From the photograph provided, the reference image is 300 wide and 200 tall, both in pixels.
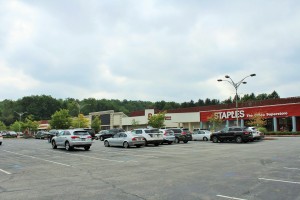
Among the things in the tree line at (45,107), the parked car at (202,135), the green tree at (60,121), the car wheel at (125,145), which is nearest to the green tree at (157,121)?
the parked car at (202,135)

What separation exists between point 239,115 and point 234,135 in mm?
28129

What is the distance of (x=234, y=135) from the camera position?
3300 cm

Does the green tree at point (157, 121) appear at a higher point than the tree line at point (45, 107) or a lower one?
lower

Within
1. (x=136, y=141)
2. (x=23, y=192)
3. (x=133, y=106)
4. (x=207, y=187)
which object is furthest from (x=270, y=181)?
(x=133, y=106)

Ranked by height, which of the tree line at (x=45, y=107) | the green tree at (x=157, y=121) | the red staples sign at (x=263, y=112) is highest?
the tree line at (x=45, y=107)

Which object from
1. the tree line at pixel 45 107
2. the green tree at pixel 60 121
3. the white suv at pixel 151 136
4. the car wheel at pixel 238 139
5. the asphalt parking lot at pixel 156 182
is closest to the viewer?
the asphalt parking lot at pixel 156 182

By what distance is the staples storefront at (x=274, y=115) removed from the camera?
52.1m

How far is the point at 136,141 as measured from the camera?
26859 mm

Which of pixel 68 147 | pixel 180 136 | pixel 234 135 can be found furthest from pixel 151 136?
pixel 234 135

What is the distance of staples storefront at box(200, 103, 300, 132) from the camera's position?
52125 millimetres

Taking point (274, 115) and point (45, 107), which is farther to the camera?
point (45, 107)

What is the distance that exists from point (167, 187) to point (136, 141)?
17.8 m

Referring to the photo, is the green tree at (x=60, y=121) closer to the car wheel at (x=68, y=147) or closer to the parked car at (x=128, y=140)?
the parked car at (x=128, y=140)

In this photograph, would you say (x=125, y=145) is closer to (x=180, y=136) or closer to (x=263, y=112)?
(x=180, y=136)
